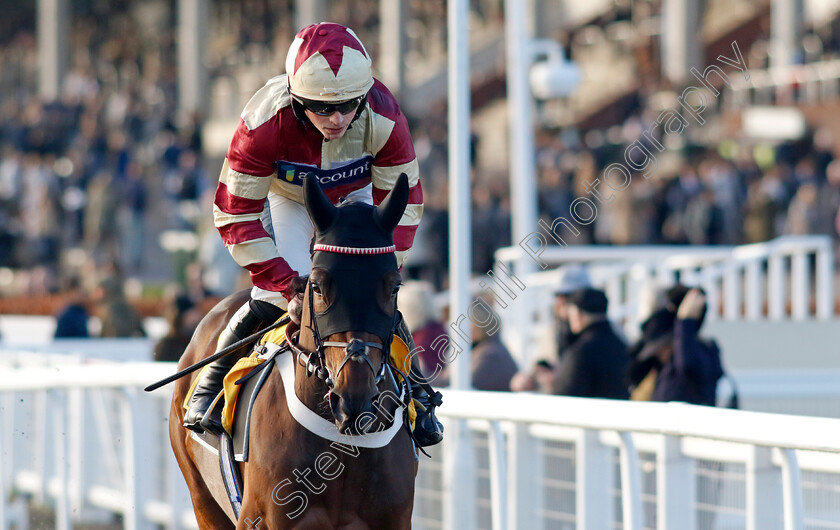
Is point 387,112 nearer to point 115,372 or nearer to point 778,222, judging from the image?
point 115,372

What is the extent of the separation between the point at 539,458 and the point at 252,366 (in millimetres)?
1303

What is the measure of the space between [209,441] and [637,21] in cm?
1872

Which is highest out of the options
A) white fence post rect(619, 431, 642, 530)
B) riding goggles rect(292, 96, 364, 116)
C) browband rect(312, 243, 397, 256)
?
riding goggles rect(292, 96, 364, 116)

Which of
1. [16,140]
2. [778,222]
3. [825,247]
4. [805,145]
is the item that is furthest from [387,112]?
[16,140]

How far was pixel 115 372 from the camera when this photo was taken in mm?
5934

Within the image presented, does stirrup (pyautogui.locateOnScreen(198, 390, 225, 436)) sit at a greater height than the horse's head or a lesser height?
lesser

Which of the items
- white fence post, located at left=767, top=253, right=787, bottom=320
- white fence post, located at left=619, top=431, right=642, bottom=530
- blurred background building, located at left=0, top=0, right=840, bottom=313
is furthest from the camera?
blurred background building, located at left=0, top=0, right=840, bottom=313

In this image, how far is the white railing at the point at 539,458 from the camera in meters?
Answer: 3.60

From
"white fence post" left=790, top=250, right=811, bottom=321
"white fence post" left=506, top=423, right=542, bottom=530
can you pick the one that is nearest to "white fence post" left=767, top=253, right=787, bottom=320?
"white fence post" left=790, top=250, right=811, bottom=321

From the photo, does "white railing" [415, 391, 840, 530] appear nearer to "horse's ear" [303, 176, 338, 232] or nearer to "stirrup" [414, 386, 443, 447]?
"stirrup" [414, 386, 443, 447]

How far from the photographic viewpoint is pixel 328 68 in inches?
142

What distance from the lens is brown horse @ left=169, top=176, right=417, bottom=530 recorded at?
3283mm

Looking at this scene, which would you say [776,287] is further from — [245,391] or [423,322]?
[245,391]

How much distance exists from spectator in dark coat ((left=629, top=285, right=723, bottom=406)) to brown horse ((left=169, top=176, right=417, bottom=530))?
7.54ft
